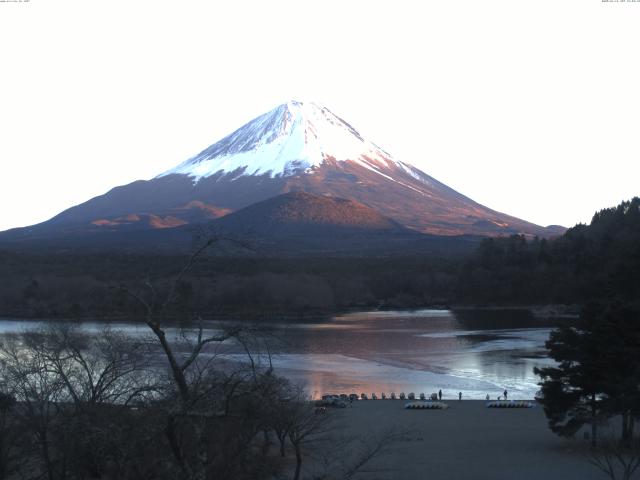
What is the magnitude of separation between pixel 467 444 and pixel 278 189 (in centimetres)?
8381

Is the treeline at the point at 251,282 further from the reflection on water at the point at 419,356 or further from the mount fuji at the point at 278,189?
the mount fuji at the point at 278,189

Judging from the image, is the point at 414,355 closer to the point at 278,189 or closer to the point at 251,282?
the point at 251,282

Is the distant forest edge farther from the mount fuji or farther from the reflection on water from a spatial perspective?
the mount fuji

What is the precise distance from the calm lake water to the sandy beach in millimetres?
1949

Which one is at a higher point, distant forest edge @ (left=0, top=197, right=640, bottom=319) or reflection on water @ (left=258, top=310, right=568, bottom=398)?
distant forest edge @ (left=0, top=197, right=640, bottom=319)

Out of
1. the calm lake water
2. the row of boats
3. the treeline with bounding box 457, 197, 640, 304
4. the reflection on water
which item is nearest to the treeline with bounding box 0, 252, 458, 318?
the treeline with bounding box 457, 197, 640, 304

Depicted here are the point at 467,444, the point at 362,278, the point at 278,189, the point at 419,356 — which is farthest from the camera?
the point at 278,189

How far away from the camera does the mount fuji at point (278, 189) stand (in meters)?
86.1

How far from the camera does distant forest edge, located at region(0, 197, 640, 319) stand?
140 feet

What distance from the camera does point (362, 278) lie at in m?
52.2

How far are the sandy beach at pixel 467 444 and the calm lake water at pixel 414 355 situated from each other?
1.95 meters

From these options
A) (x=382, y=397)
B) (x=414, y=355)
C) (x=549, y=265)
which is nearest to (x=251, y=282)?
(x=549, y=265)

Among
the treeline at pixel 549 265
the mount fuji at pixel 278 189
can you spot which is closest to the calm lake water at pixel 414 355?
the treeline at pixel 549 265

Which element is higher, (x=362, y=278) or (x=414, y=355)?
(x=362, y=278)
